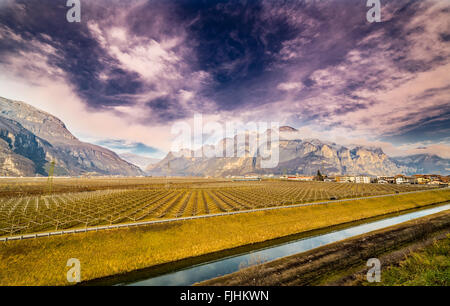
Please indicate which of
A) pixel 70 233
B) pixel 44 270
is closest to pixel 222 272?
pixel 44 270

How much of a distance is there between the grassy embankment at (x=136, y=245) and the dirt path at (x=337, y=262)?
11.5 m

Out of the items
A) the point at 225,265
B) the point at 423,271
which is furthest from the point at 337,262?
the point at 225,265

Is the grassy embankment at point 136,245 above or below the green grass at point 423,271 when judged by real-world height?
below

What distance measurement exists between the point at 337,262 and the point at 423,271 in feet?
27.0

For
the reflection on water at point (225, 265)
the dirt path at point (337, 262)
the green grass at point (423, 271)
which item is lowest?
the reflection on water at point (225, 265)

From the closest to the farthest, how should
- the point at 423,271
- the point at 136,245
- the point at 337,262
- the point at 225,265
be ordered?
the point at 423,271 → the point at 337,262 → the point at 225,265 → the point at 136,245

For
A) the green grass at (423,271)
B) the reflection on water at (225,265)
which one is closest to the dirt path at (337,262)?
the green grass at (423,271)

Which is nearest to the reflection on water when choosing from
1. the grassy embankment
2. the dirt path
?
the grassy embankment

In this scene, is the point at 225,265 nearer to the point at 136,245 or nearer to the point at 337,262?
the point at 136,245

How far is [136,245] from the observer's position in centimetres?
3005

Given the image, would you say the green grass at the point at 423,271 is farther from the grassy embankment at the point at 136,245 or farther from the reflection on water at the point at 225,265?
the grassy embankment at the point at 136,245

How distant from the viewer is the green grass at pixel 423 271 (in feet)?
57.6

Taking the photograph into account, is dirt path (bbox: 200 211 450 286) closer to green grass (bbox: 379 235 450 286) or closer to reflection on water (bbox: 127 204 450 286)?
green grass (bbox: 379 235 450 286)
